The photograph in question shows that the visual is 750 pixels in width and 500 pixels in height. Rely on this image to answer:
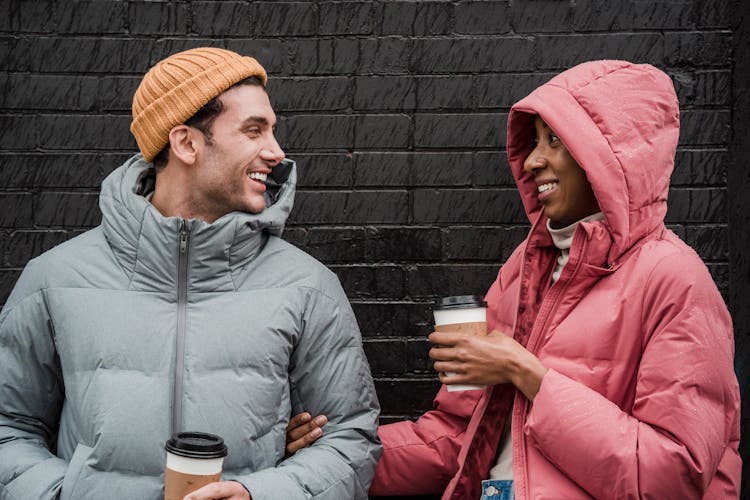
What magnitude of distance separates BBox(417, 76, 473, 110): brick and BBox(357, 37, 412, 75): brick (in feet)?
0.35

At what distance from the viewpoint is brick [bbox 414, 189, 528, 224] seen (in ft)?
12.0

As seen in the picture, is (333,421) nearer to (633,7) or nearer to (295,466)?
(295,466)

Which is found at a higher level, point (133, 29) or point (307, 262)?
point (133, 29)

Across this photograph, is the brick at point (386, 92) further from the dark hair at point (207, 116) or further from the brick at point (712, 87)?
the brick at point (712, 87)

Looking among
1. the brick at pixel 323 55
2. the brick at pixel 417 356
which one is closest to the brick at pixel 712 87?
the brick at pixel 323 55

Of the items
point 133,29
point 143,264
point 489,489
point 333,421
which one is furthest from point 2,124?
point 489,489

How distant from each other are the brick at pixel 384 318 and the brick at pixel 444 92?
826 mm

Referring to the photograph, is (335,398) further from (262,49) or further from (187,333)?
(262,49)

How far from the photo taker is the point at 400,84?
12.0ft

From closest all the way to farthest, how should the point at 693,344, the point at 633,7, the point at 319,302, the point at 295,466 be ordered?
1. the point at 693,344
2. the point at 295,466
3. the point at 319,302
4. the point at 633,7

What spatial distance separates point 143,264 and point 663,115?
1.69m

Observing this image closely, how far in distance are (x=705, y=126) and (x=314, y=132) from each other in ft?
5.20

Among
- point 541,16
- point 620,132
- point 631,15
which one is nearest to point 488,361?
point 620,132

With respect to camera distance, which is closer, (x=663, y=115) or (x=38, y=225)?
(x=663, y=115)
